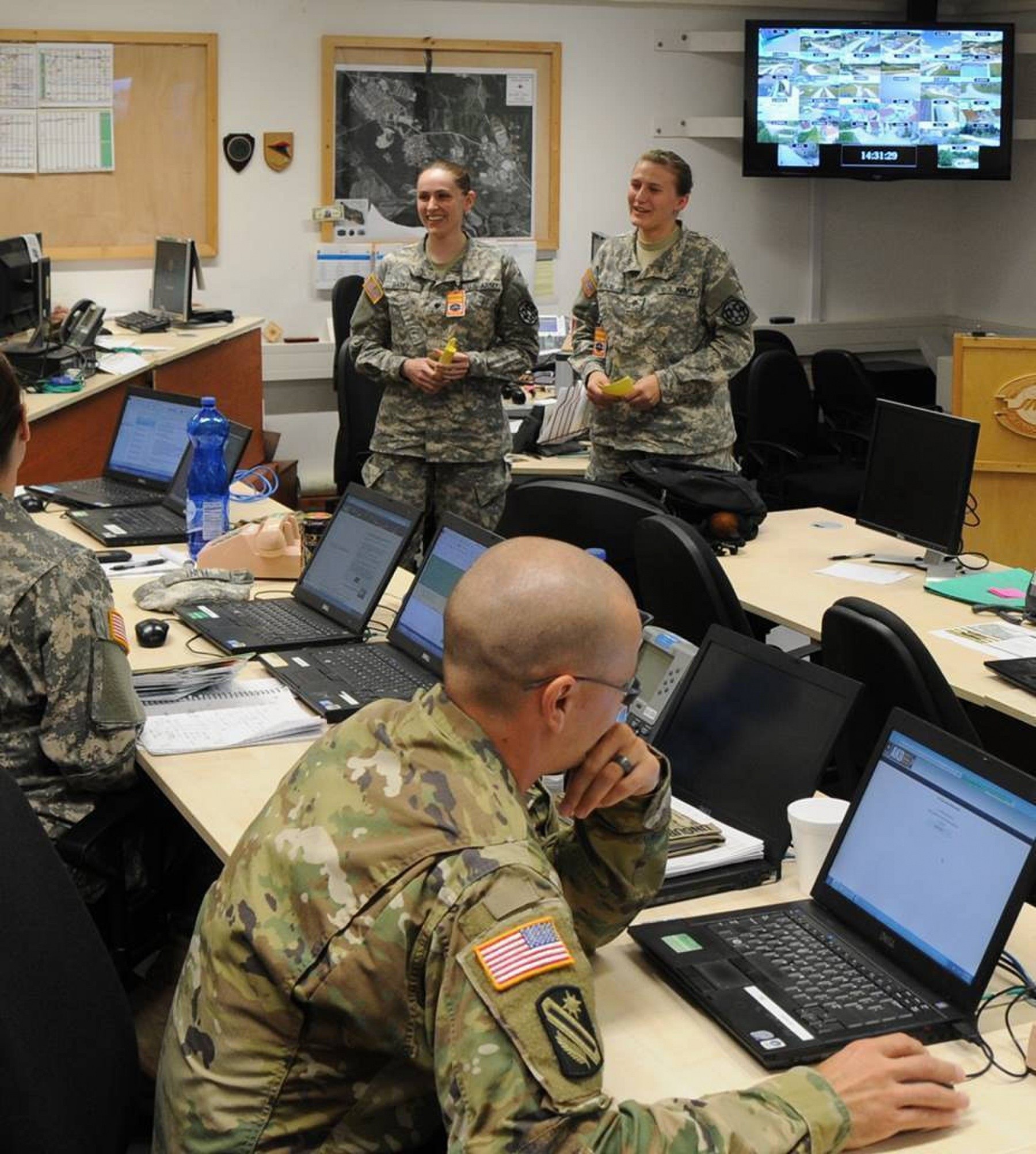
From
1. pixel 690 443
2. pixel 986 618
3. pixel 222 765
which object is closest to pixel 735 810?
pixel 222 765

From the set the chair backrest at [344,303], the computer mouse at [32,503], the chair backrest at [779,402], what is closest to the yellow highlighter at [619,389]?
the computer mouse at [32,503]

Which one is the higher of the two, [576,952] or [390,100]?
[390,100]

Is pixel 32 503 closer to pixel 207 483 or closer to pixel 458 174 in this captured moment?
pixel 207 483

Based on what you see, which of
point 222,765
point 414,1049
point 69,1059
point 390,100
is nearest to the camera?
point 414,1049

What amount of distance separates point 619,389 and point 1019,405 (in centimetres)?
154

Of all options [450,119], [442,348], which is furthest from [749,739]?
[450,119]

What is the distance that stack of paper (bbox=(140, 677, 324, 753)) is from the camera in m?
2.57

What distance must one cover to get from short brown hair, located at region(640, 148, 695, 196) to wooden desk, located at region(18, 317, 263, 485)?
1786 mm

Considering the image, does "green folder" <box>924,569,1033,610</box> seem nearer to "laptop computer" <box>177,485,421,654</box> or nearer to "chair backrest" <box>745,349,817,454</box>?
"laptop computer" <box>177,485,421,654</box>

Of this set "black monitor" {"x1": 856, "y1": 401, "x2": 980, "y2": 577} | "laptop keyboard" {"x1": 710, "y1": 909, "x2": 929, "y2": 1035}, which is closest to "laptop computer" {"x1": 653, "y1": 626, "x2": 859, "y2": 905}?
"laptop keyboard" {"x1": 710, "y1": 909, "x2": 929, "y2": 1035}

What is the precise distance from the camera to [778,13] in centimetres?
788

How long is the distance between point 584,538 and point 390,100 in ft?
13.8

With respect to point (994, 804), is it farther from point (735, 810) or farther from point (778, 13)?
point (778, 13)

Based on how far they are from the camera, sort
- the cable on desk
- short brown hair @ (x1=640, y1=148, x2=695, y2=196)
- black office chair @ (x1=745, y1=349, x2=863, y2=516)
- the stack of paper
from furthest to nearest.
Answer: black office chair @ (x1=745, y1=349, x2=863, y2=516) < short brown hair @ (x1=640, y1=148, x2=695, y2=196) < the cable on desk < the stack of paper
